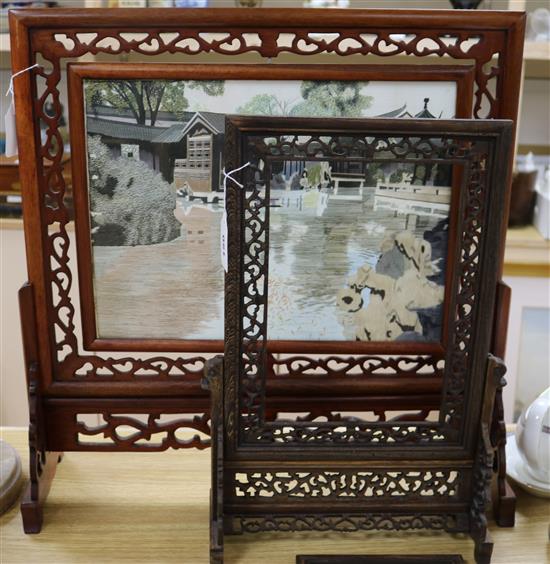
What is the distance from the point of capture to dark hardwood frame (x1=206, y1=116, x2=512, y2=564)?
0.78 metres

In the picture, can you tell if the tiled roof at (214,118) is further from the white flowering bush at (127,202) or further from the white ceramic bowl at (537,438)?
the white ceramic bowl at (537,438)

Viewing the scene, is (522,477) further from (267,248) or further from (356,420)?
(267,248)

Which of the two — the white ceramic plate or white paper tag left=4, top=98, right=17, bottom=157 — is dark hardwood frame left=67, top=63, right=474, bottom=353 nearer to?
white paper tag left=4, top=98, right=17, bottom=157

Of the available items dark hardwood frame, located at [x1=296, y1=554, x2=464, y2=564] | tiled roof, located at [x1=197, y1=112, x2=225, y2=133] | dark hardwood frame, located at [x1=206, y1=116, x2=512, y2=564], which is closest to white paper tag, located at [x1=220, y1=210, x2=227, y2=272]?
dark hardwood frame, located at [x1=206, y1=116, x2=512, y2=564]

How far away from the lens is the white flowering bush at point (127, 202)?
87 centimetres

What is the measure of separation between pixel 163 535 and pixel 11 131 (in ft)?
1.68

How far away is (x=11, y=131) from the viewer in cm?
89

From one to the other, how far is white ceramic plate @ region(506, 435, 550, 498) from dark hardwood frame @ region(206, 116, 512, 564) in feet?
0.36

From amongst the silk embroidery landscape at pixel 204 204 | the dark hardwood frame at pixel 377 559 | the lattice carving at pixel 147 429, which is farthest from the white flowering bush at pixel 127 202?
the dark hardwood frame at pixel 377 559

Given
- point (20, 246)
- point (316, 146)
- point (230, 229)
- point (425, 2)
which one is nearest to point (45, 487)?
point (230, 229)

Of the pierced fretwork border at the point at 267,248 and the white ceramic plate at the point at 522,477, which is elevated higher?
the pierced fretwork border at the point at 267,248

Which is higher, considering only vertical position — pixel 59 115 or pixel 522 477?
pixel 59 115

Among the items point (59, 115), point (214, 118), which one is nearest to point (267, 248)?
point (214, 118)

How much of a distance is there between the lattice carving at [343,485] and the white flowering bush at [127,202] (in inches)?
12.0
